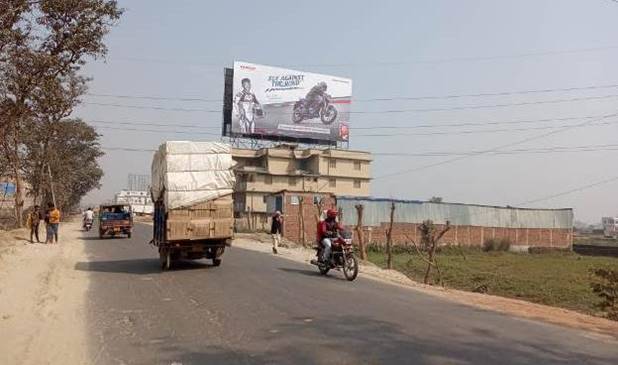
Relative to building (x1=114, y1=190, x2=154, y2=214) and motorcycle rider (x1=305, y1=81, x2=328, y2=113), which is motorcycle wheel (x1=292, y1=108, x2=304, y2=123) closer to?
motorcycle rider (x1=305, y1=81, x2=328, y2=113)

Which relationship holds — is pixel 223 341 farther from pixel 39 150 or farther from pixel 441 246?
pixel 39 150

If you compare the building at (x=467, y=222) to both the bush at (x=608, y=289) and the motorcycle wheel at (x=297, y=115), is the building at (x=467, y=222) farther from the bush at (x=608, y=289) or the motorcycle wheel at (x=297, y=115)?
the bush at (x=608, y=289)

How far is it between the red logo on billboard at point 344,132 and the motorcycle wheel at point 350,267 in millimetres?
56433

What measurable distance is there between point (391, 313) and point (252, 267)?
906 cm

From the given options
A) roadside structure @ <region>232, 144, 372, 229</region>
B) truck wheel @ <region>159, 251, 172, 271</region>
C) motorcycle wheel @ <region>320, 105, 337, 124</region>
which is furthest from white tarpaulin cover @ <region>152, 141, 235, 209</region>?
roadside structure @ <region>232, 144, 372, 229</region>

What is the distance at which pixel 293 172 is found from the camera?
266ft

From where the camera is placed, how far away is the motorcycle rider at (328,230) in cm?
1758

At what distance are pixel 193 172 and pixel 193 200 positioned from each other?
0.92m

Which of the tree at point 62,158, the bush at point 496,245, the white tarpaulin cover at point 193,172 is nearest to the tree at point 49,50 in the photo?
the white tarpaulin cover at point 193,172

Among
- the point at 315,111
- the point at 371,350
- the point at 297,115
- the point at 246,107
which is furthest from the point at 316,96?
the point at 371,350

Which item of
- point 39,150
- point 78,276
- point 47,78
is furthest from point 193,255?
point 39,150

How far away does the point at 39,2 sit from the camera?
17.7 metres

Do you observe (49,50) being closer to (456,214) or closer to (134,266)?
(134,266)

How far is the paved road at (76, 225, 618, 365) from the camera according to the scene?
7926 millimetres
